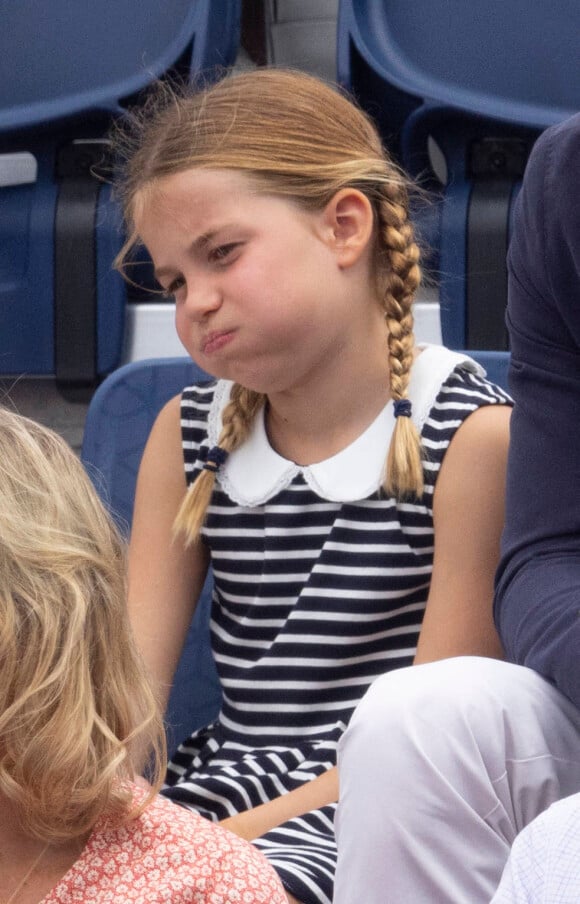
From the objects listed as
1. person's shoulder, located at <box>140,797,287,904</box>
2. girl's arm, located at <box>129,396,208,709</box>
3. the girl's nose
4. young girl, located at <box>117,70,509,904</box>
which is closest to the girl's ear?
young girl, located at <box>117,70,509,904</box>

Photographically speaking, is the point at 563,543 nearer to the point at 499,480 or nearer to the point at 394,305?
the point at 499,480

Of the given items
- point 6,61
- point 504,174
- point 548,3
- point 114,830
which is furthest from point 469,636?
point 6,61

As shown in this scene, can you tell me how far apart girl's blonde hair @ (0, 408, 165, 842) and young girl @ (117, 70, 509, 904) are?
33 cm

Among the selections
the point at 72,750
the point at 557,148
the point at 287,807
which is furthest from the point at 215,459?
the point at 72,750

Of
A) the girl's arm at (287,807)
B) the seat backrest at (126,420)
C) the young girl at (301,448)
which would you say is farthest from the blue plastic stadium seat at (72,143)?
the girl's arm at (287,807)

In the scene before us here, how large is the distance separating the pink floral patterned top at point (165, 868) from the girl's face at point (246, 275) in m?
0.49

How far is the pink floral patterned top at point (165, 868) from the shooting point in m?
0.79

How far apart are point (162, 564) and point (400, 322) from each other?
0.33 metres

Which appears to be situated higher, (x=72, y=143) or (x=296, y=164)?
(x=296, y=164)

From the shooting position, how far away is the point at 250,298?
1.21 m

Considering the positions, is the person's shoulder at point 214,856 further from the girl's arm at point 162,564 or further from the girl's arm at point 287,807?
the girl's arm at point 162,564

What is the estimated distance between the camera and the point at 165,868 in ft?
2.62

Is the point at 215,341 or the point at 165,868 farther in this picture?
the point at 215,341

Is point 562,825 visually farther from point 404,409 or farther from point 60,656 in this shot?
point 404,409
